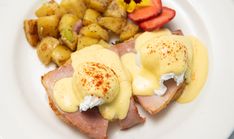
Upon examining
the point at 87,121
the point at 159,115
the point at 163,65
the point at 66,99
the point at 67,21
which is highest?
the point at 67,21

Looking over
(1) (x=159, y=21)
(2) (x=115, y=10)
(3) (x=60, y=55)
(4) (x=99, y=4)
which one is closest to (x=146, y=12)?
(1) (x=159, y=21)

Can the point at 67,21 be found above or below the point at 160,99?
above

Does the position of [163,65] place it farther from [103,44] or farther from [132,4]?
[132,4]

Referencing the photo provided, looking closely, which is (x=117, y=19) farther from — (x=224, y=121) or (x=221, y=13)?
(x=224, y=121)

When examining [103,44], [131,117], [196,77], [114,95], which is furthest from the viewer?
[103,44]

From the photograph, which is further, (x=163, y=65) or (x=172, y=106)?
(x=172, y=106)

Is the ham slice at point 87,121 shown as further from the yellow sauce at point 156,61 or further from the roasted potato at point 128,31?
the roasted potato at point 128,31

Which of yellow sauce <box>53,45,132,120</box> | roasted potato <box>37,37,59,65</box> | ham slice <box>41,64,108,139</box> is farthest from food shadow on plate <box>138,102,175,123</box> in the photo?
roasted potato <box>37,37,59,65</box>
